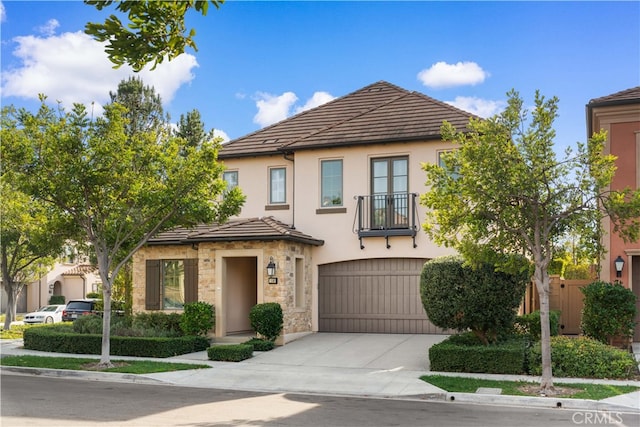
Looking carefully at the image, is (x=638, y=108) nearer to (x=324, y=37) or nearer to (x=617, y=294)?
(x=617, y=294)

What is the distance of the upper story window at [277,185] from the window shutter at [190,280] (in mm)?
3550

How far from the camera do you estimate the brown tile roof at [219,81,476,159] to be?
21.3m

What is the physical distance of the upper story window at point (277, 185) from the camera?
23266 millimetres

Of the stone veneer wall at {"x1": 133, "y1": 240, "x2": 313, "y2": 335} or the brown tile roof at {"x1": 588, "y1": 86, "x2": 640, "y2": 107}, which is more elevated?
the brown tile roof at {"x1": 588, "y1": 86, "x2": 640, "y2": 107}

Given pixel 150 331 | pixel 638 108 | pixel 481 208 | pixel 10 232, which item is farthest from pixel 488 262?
pixel 10 232

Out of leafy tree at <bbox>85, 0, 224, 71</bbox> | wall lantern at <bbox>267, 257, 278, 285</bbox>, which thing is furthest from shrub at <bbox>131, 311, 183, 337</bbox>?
leafy tree at <bbox>85, 0, 224, 71</bbox>

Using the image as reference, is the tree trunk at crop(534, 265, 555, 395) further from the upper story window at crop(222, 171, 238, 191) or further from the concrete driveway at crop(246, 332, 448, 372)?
the upper story window at crop(222, 171, 238, 191)

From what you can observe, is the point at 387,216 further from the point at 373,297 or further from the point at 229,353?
the point at 229,353

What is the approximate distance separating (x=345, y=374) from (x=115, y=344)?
22.9 feet

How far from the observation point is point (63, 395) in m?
12.4

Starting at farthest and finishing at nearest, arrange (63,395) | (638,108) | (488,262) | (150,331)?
(150,331)
(638,108)
(488,262)
(63,395)

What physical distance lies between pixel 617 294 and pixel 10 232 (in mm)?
21952

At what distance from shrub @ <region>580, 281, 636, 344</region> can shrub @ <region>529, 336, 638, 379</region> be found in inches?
72.8

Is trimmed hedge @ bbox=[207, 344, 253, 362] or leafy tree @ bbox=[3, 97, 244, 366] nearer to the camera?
leafy tree @ bbox=[3, 97, 244, 366]
